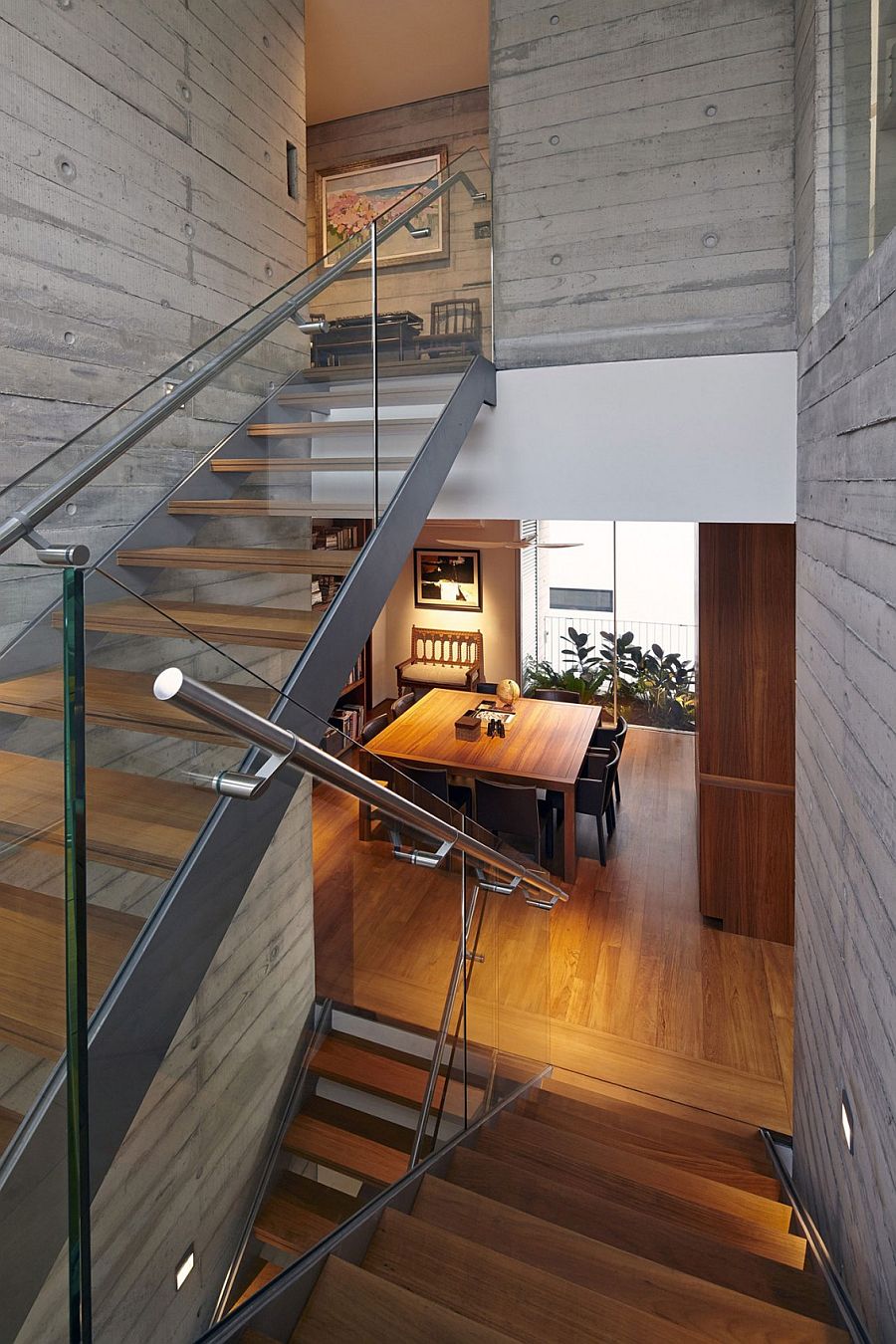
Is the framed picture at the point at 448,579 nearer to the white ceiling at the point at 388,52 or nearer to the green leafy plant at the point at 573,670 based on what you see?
the green leafy plant at the point at 573,670

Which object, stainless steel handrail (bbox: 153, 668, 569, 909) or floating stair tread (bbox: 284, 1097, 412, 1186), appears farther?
floating stair tread (bbox: 284, 1097, 412, 1186)

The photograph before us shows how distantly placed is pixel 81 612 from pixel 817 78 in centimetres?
296

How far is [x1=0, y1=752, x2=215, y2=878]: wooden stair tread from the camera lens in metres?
1.00

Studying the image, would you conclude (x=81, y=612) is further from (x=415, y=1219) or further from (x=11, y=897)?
(x=415, y=1219)

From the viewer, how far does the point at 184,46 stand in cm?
336

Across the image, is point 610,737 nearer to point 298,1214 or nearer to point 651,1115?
point 651,1115

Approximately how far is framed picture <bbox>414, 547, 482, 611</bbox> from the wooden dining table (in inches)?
97.5

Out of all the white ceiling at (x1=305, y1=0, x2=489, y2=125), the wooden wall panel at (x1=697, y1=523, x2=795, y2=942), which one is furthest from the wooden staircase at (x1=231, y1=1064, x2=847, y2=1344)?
the white ceiling at (x1=305, y1=0, x2=489, y2=125)

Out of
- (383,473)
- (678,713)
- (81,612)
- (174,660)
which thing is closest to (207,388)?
(383,473)

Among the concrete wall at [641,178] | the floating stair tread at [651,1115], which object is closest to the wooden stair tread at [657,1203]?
the floating stair tread at [651,1115]

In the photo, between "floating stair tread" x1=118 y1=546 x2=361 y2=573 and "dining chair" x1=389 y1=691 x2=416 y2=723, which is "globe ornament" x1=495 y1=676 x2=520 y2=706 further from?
"floating stair tread" x1=118 y1=546 x2=361 y2=573

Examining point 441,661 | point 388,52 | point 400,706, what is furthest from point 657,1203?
point 441,661

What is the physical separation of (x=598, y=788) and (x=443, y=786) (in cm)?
119

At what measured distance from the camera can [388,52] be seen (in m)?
5.55
